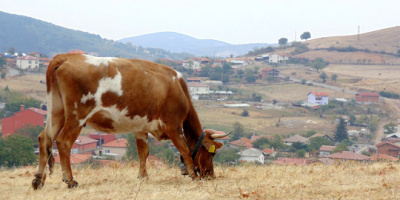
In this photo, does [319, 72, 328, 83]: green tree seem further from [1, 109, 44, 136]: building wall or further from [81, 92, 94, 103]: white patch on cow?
[81, 92, 94, 103]: white patch on cow

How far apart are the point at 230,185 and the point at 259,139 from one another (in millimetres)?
68453

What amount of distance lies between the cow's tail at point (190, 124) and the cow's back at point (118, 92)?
233 millimetres

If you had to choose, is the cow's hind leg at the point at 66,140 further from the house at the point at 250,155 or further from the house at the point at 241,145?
the house at the point at 241,145

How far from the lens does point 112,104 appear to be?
8.80m

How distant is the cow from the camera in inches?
332

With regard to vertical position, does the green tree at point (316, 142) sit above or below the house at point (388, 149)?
below

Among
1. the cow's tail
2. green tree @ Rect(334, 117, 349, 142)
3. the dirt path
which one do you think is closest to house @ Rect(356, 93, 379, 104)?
the dirt path

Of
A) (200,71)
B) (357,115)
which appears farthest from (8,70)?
(357,115)

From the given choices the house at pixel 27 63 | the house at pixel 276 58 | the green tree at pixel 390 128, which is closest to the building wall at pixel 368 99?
the green tree at pixel 390 128

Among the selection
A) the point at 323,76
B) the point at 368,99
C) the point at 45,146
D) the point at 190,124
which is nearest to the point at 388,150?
the point at 190,124

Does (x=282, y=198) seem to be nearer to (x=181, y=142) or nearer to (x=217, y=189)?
(x=217, y=189)

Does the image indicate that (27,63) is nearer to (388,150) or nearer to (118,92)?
(388,150)

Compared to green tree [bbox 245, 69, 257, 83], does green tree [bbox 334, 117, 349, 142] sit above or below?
below

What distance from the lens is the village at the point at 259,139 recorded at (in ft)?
146
